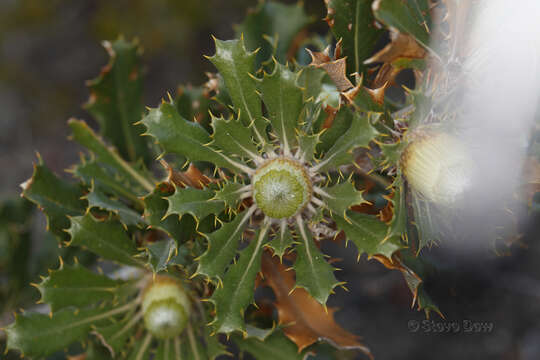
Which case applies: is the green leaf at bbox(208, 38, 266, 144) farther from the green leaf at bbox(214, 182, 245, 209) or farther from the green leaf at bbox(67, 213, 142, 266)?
the green leaf at bbox(67, 213, 142, 266)

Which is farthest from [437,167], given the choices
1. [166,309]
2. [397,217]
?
[166,309]

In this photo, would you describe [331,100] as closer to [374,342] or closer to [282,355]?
[282,355]

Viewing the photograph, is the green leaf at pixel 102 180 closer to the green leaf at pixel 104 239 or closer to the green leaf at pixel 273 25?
the green leaf at pixel 104 239

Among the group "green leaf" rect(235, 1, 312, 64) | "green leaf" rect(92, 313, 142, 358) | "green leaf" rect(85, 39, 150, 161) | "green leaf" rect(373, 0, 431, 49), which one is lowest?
"green leaf" rect(92, 313, 142, 358)

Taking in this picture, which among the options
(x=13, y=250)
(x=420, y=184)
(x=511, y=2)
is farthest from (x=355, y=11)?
(x=13, y=250)

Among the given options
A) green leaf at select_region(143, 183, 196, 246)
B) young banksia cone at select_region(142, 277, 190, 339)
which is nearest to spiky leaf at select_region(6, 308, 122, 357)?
young banksia cone at select_region(142, 277, 190, 339)

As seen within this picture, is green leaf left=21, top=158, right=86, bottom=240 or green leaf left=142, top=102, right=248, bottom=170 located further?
green leaf left=21, top=158, right=86, bottom=240
